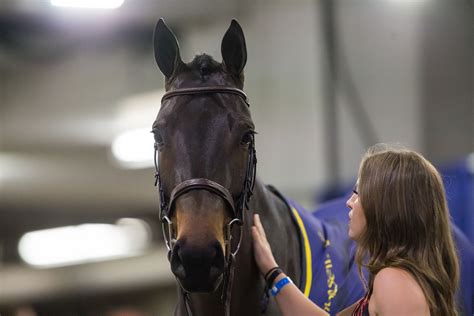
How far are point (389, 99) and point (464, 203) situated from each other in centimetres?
275

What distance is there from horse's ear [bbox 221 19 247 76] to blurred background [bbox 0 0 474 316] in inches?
162

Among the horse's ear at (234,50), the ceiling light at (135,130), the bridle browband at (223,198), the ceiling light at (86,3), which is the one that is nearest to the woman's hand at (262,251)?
the bridle browband at (223,198)

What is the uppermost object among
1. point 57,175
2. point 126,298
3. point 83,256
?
point 57,175

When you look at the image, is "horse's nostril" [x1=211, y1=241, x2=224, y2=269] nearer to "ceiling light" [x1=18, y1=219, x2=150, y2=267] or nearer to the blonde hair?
the blonde hair

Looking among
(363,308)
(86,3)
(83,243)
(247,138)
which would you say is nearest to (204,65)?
(247,138)

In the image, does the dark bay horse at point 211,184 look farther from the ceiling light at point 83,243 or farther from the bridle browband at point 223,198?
the ceiling light at point 83,243

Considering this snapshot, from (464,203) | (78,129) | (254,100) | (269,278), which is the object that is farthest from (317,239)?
(78,129)

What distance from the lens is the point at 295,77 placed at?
22.5 ft

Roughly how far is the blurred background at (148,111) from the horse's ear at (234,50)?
4.12m

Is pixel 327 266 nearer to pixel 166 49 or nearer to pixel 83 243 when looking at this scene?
pixel 166 49

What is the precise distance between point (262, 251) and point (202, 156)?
1.26ft

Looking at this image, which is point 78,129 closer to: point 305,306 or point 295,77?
point 295,77

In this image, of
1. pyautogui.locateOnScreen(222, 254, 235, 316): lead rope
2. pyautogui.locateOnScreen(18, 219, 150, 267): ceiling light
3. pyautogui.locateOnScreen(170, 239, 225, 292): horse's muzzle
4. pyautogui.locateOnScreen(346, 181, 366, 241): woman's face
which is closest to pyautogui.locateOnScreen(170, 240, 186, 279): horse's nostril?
pyautogui.locateOnScreen(170, 239, 225, 292): horse's muzzle

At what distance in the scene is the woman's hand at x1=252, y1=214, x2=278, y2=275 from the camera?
2.09 meters
